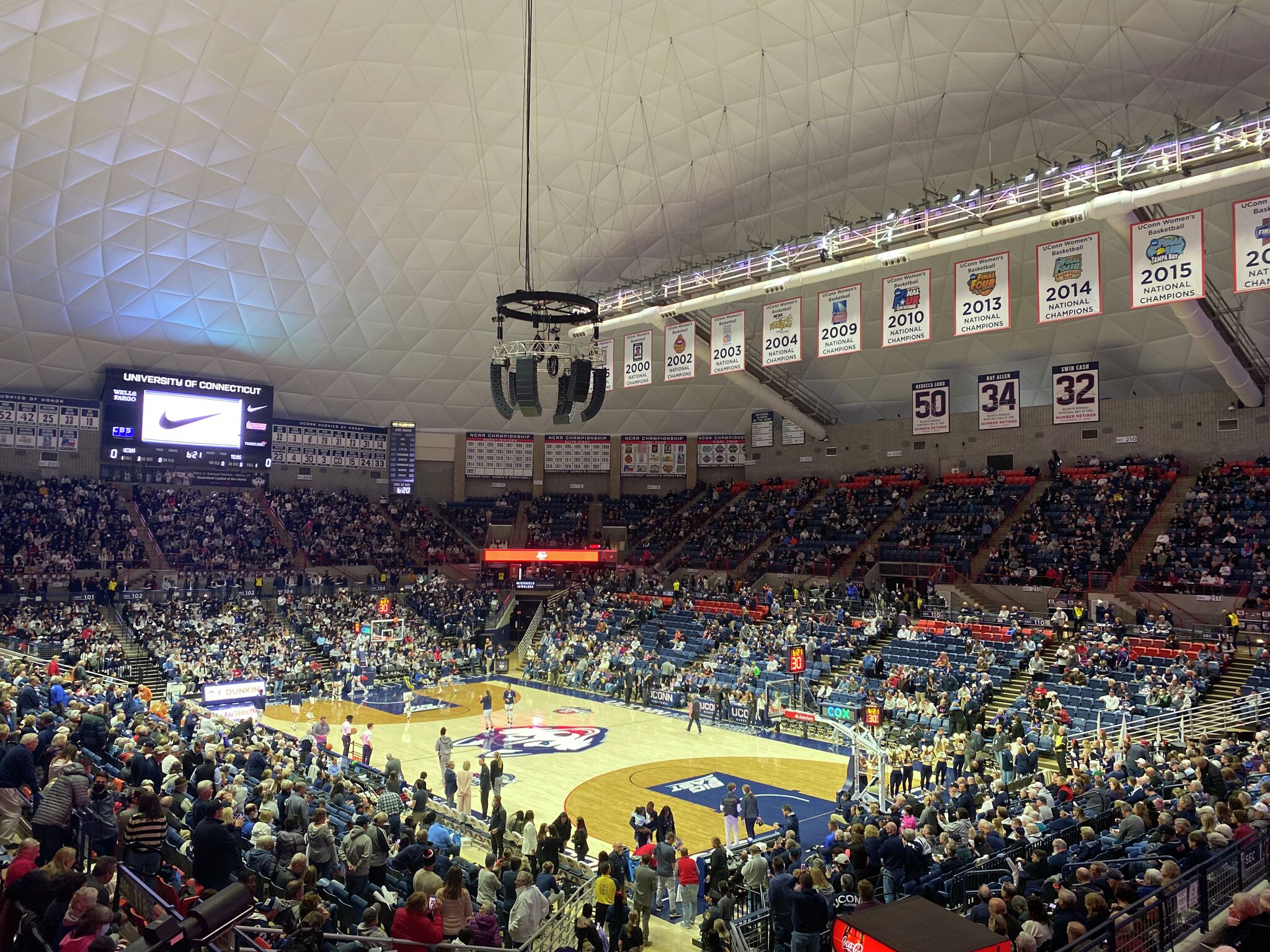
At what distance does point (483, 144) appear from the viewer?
29.3 metres

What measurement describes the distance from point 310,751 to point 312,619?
68.6ft

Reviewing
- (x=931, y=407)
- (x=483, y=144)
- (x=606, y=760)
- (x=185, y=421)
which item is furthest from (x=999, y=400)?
(x=185, y=421)

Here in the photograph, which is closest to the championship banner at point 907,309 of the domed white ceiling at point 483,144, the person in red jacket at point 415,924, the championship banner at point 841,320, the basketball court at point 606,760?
the championship banner at point 841,320

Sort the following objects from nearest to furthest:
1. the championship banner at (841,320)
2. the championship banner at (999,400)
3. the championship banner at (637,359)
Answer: the championship banner at (841,320) → the championship banner at (637,359) → the championship banner at (999,400)

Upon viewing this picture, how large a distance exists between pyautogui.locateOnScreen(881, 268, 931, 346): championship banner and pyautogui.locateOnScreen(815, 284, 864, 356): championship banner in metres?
0.80

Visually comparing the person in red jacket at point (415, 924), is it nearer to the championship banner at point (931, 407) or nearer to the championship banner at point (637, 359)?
the championship banner at point (637, 359)

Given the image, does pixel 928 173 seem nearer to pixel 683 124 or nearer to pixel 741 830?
pixel 683 124

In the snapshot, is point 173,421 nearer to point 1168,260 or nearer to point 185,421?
point 185,421

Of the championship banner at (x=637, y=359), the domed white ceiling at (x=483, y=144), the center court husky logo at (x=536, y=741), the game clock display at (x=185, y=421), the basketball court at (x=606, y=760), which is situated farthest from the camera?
the game clock display at (x=185, y=421)

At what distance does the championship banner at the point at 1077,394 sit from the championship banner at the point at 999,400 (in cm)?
200

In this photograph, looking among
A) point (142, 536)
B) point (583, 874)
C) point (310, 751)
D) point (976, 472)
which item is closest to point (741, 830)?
point (583, 874)

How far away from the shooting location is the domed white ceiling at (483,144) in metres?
23.1

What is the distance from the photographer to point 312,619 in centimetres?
3788

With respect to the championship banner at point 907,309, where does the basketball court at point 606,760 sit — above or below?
below
